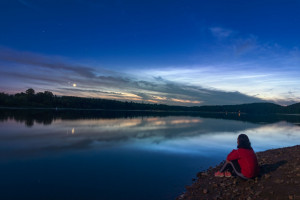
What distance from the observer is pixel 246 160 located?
27.4 feet

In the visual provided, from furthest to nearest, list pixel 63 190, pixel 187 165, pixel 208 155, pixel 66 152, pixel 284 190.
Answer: pixel 208 155 → pixel 66 152 → pixel 187 165 → pixel 63 190 → pixel 284 190

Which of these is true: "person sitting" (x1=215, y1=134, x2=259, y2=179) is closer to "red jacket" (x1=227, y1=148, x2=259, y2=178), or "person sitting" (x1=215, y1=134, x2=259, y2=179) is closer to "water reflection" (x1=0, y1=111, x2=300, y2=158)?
"red jacket" (x1=227, y1=148, x2=259, y2=178)

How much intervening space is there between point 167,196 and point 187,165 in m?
5.28

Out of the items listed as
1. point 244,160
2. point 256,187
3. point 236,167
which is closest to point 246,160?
point 244,160

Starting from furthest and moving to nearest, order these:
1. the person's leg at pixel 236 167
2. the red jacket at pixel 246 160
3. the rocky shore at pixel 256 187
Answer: the person's leg at pixel 236 167
the red jacket at pixel 246 160
the rocky shore at pixel 256 187

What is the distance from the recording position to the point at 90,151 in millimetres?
17047

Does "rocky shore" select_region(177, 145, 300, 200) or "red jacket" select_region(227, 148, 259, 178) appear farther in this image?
"red jacket" select_region(227, 148, 259, 178)

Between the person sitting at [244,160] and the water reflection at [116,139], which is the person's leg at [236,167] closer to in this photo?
the person sitting at [244,160]

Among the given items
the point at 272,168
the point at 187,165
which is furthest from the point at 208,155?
the point at 272,168

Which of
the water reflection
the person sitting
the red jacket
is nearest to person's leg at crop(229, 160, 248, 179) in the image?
the person sitting

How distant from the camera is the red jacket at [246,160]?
834 centimetres

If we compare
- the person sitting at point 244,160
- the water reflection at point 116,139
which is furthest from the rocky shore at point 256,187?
the water reflection at point 116,139

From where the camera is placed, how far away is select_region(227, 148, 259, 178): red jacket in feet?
27.3

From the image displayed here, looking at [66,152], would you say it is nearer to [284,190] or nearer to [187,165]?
[187,165]
